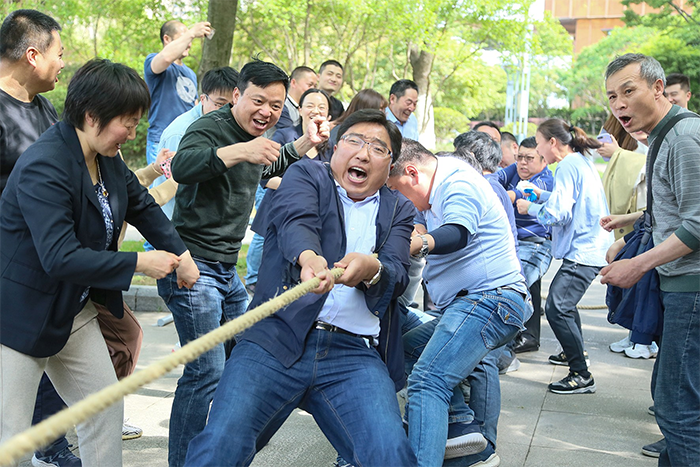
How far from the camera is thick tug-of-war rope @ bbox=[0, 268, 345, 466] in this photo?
153 cm

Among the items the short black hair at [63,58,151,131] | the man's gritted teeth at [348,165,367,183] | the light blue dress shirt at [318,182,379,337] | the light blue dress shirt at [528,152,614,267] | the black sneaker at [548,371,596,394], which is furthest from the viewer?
the light blue dress shirt at [528,152,614,267]

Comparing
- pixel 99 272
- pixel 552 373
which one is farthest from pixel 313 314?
pixel 552 373

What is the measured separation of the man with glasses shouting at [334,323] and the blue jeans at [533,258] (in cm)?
323

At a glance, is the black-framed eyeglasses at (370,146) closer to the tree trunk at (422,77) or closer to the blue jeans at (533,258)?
the blue jeans at (533,258)

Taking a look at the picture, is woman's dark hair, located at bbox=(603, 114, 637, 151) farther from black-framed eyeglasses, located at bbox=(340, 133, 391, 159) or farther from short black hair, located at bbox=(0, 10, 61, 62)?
short black hair, located at bbox=(0, 10, 61, 62)

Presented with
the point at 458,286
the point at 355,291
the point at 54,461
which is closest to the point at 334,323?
the point at 355,291

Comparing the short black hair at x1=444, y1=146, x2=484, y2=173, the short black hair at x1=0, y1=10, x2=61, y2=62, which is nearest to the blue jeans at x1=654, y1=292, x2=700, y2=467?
the short black hair at x1=444, y1=146, x2=484, y2=173

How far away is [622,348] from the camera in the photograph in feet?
21.6

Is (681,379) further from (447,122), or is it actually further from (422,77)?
(447,122)

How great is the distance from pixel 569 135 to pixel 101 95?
438 centimetres

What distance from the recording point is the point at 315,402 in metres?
2.79

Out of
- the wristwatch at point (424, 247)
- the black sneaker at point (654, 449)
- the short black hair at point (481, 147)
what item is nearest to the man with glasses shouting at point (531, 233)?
the short black hair at point (481, 147)

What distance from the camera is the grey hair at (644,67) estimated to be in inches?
132

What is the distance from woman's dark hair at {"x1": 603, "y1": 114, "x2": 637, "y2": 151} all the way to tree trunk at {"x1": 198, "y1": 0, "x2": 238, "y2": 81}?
5331 mm
